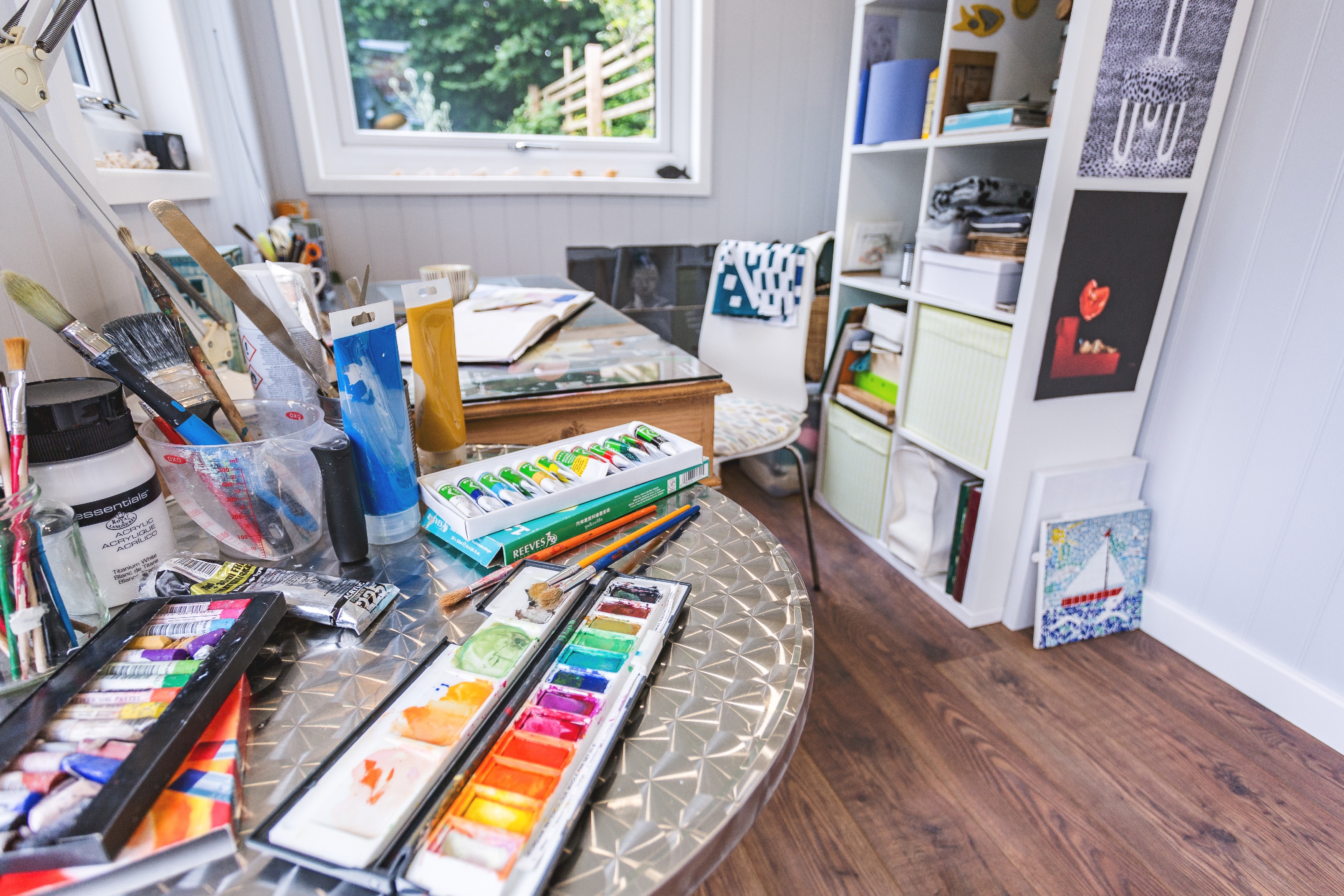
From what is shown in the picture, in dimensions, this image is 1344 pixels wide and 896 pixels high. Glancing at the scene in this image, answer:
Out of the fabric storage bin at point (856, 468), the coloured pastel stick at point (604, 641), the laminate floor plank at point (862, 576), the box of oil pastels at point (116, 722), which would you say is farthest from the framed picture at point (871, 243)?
the box of oil pastels at point (116, 722)

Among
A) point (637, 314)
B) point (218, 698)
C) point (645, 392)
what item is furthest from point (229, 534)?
point (637, 314)

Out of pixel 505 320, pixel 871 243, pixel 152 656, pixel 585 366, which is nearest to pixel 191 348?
pixel 152 656

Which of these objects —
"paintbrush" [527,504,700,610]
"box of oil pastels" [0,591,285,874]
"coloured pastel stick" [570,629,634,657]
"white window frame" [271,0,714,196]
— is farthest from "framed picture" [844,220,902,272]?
"box of oil pastels" [0,591,285,874]

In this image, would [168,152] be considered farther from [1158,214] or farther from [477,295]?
[1158,214]

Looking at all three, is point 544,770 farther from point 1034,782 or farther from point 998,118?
point 998,118

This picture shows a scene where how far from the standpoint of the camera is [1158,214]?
1.34 meters

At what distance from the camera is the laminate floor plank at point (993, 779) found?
3.36 feet

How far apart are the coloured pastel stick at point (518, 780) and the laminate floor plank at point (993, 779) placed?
1.01 m

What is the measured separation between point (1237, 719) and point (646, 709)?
1.48m

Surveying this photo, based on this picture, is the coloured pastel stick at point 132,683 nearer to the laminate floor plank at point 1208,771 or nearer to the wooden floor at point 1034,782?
the wooden floor at point 1034,782

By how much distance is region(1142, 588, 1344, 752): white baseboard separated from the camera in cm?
125

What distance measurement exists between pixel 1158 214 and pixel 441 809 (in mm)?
1618

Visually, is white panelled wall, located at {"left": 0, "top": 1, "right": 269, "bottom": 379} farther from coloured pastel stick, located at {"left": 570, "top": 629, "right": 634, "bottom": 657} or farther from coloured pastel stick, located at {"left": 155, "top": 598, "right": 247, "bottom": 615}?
coloured pastel stick, located at {"left": 570, "top": 629, "right": 634, "bottom": 657}

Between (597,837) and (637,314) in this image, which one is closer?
(597,837)
